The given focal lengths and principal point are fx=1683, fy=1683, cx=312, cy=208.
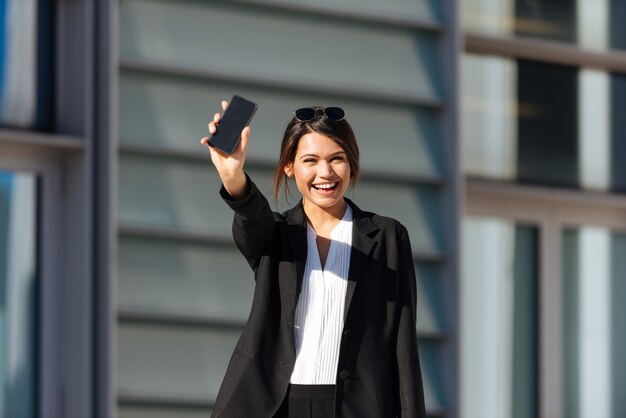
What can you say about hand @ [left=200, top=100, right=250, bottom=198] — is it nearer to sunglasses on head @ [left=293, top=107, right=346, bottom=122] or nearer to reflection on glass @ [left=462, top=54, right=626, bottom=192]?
sunglasses on head @ [left=293, top=107, right=346, bottom=122]

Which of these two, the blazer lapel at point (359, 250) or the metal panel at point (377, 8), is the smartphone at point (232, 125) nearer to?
the blazer lapel at point (359, 250)

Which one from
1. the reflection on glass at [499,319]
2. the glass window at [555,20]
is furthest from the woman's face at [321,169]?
the glass window at [555,20]

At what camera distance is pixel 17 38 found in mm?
7480

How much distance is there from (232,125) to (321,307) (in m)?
0.53

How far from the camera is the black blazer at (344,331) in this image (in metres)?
3.97

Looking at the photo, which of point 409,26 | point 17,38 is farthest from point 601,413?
point 17,38

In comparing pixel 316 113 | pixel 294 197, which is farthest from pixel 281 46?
pixel 316 113

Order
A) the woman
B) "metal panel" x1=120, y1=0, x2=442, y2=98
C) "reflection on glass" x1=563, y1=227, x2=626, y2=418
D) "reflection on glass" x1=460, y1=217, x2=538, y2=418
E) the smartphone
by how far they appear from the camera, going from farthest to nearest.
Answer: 1. "reflection on glass" x1=563, y1=227, x2=626, y2=418
2. "reflection on glass" x1=460, y1=217, x2=538, y2=418
3. "metal panel" x1=120, y1=0, x2=442, y2=98
4. the woman
5. the smartphone

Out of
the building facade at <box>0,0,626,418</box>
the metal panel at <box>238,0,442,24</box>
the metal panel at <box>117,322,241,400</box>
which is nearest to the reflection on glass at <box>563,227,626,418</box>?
the building facade at <box>0,0,626,418</box>

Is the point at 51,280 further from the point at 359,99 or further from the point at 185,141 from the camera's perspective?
the point at 359,99

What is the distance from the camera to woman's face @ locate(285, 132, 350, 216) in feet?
13.2

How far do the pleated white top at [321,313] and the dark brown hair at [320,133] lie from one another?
0.54 ft

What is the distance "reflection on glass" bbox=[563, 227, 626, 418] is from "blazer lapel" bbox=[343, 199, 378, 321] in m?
5.21

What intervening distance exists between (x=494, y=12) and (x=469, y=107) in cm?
53
